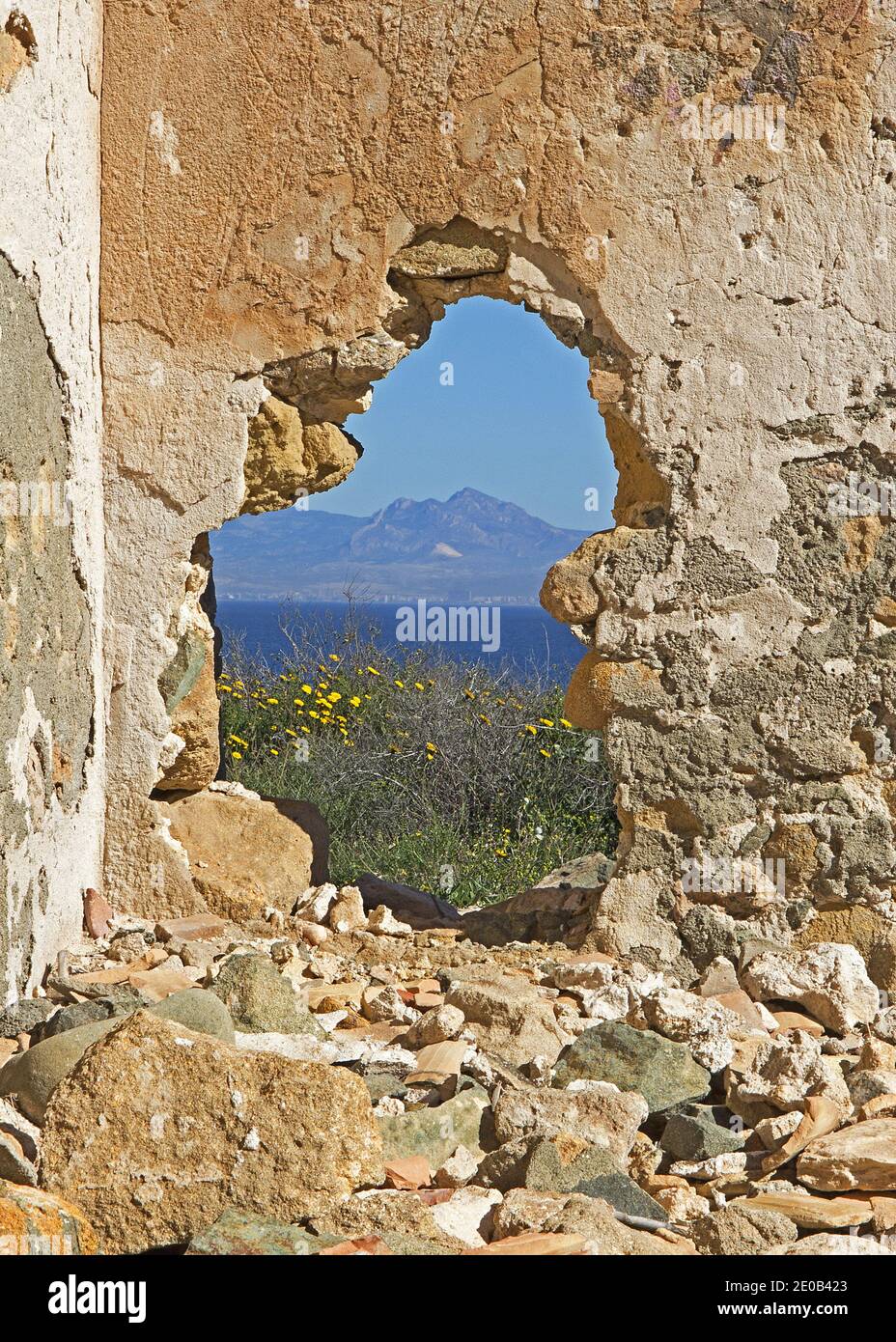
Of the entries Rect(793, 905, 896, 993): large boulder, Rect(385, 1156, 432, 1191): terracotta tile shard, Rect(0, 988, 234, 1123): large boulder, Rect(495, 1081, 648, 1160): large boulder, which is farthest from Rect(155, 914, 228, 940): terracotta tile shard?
Rect(793, 905, 896, 993): large boulder

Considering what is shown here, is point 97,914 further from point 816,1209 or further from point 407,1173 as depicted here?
point 816,1209

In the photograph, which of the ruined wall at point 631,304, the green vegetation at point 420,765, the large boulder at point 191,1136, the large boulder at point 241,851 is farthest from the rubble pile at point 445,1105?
the green vegetation at point 420,765

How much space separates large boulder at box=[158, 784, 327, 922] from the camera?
436 centimetres

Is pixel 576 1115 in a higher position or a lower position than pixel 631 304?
lower

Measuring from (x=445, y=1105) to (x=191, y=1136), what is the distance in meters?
0.64

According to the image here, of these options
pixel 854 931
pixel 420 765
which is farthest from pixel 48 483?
pixel 420 765

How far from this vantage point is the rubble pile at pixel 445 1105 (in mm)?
2348

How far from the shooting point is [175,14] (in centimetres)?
417

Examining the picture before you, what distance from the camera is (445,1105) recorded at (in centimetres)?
285

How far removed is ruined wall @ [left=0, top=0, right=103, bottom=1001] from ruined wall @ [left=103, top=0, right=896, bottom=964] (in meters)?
0.20
